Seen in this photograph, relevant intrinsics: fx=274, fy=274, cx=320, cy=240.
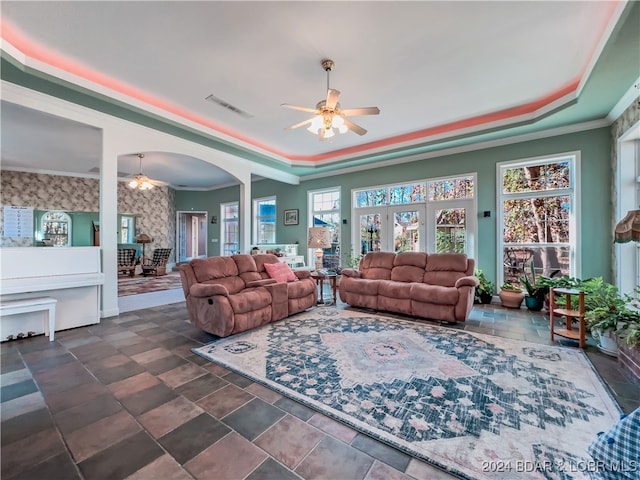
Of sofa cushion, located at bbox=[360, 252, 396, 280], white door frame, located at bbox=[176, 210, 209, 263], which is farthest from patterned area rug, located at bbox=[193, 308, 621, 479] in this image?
white door frame, located at bbox=[176, 210, 209, 263]

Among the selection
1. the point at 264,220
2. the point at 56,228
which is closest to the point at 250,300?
the point at 264,220

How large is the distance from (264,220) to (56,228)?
577 centimetres

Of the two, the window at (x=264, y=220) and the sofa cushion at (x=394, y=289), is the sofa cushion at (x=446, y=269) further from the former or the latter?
the window at (x=264, y=220)

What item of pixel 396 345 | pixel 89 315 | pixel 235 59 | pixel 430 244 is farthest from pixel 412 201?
pixel 89 315

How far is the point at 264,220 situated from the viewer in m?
8.77

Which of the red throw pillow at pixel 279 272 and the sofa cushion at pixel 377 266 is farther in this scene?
the sofa cushion at pixel 377 266

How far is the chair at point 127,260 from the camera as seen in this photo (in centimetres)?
817

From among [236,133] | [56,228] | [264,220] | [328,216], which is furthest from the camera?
[264,220]

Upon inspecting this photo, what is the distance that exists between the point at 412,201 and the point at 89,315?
234 inches

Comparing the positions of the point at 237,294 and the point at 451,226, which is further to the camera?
the point at 451,226

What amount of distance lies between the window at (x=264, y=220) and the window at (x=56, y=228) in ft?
17.4

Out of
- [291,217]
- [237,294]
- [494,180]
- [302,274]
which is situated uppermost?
[494,180]

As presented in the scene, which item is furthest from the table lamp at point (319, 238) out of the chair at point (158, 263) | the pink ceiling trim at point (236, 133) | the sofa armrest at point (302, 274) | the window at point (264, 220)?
the chair at point (158, 263)

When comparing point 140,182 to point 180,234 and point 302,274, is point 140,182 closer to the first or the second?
point 180,234
